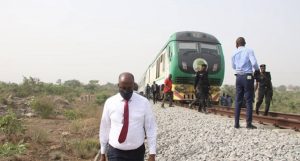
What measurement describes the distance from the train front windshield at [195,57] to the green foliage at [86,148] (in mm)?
9190

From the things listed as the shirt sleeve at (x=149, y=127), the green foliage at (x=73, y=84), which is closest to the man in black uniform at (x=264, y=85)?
the shirt sleeve at (x=149, y=127)

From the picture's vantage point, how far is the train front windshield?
18.5m

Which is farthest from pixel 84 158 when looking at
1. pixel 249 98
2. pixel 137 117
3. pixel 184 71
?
pixel 184 71

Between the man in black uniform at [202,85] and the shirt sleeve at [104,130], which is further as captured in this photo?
the man in black uniform at [202,85]

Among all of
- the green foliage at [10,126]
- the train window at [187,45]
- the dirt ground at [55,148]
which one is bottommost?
the dirt ground at [55,148]

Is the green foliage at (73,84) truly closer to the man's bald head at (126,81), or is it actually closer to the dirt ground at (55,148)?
the dirt ground at (55,148)

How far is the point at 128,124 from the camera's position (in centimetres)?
418

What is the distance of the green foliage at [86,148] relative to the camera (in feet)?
30.3

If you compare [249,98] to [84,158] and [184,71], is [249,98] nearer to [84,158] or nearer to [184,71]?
[84,158]

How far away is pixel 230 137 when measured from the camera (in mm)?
8234

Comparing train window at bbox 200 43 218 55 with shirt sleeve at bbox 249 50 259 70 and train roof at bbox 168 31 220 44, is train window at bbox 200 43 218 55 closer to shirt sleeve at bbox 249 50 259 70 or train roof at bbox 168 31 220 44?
train roof at bbox 168 31 220 44

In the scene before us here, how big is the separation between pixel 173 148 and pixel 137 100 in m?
3.83

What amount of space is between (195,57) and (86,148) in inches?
395

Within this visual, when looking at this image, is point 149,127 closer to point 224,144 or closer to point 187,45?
point 224,144
